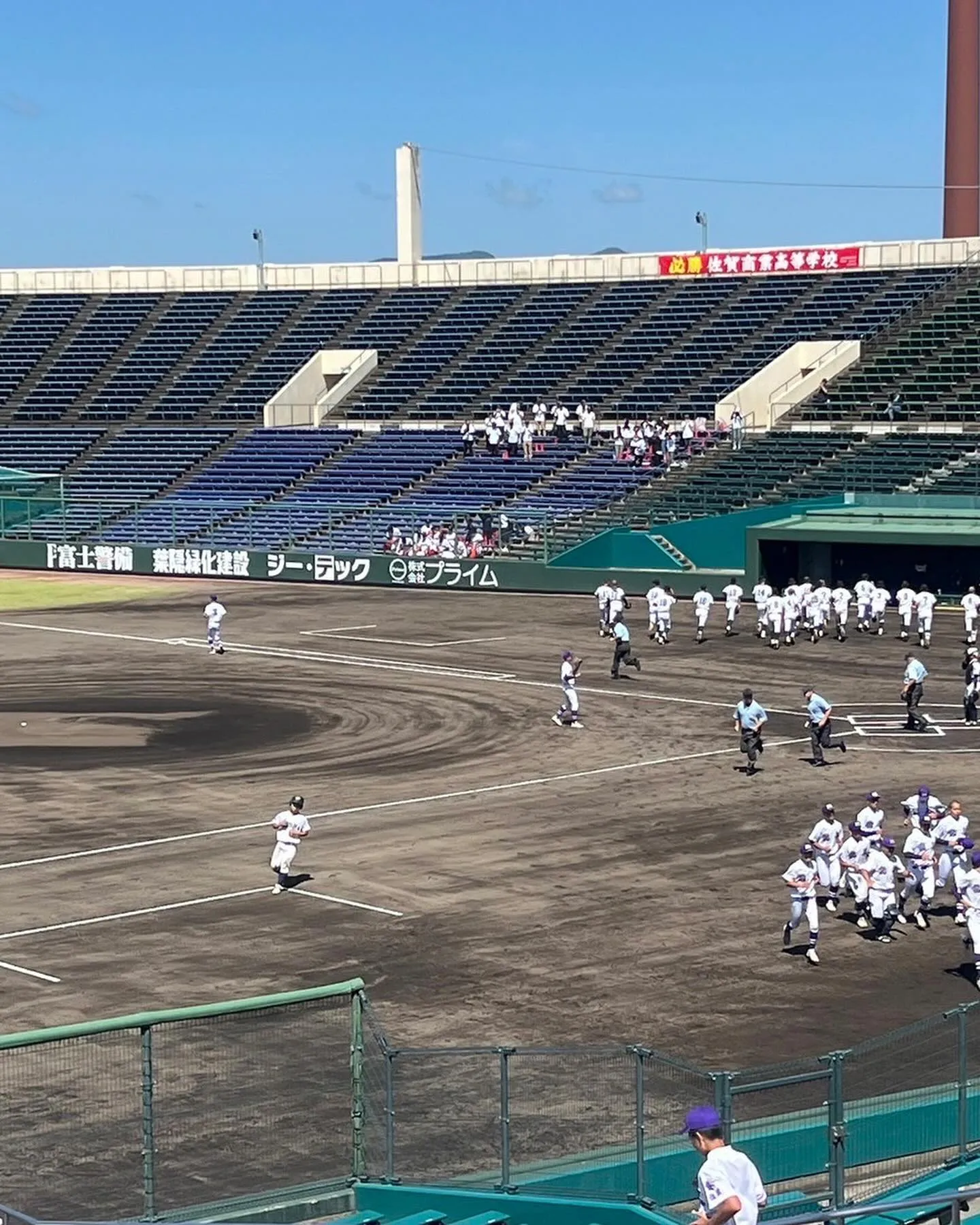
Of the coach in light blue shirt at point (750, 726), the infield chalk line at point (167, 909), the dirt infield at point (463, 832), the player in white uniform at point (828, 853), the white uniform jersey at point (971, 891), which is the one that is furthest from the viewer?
the coach in light blue shirt at point (750, 726)

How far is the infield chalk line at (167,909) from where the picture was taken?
906 inches

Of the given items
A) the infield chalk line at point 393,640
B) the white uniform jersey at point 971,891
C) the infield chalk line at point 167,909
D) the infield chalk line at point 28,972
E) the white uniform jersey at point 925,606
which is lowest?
the infield chalk line at point 28,972

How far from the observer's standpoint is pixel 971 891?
835 inches

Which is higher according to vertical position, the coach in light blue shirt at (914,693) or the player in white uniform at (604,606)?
the player in white uniform at (604,606)

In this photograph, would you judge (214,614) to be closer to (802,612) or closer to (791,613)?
(791,613)

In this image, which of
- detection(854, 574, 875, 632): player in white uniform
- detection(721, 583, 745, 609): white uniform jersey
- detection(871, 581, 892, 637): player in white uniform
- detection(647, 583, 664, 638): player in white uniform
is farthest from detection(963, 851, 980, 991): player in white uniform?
detection(854, 574, 875, 632): player in white uniform

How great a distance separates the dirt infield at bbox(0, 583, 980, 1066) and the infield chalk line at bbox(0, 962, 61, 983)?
0.13 metres

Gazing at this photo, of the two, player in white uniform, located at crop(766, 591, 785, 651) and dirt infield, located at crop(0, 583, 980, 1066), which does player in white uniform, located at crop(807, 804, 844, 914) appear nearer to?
dirt infield, located at crop(0, 583, 980, 1066)

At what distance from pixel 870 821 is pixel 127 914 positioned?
29.3 ft

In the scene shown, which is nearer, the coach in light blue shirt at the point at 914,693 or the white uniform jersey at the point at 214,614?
the coach in light blue shirt at the point at 914,693

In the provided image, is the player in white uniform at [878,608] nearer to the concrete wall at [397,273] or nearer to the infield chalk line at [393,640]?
the infield chalk line at [393,640]

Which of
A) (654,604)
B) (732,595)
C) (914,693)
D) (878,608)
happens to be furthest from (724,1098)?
(878,608)

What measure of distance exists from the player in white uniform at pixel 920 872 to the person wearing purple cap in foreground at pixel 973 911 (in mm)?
1870

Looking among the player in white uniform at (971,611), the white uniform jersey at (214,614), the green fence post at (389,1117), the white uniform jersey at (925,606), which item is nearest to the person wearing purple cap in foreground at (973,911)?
the green fence post at (389,1117)
